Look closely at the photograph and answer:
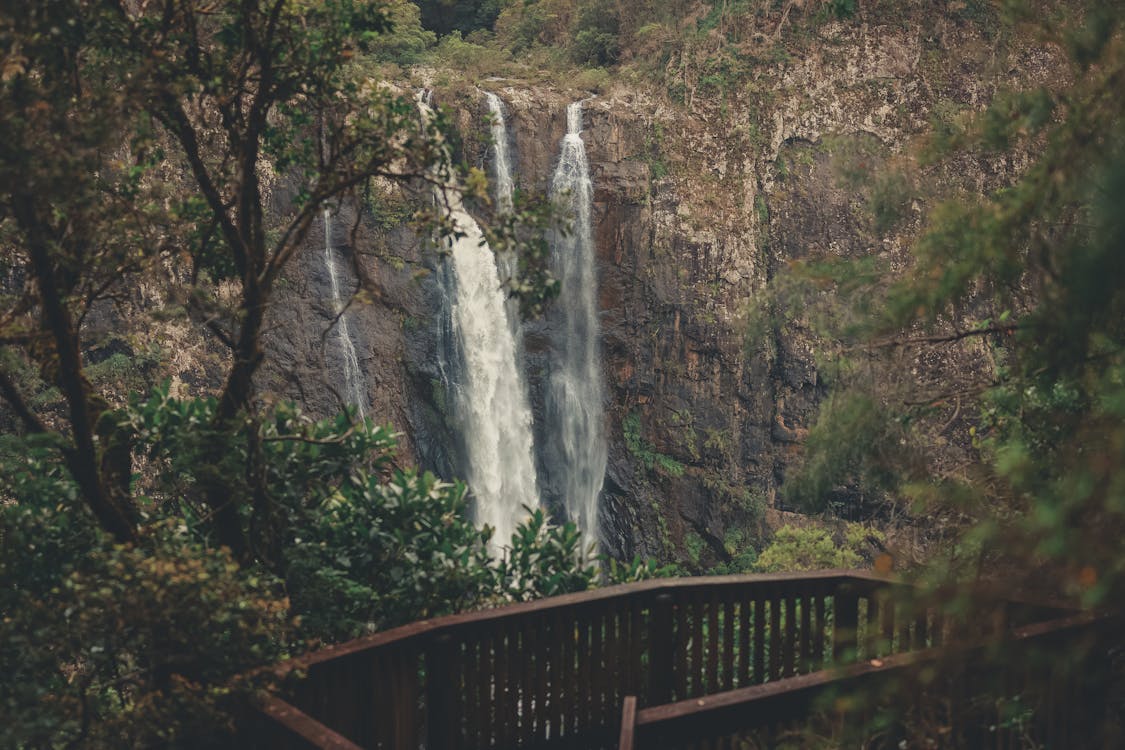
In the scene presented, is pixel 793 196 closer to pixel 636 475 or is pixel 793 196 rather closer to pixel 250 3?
pixel 636 475

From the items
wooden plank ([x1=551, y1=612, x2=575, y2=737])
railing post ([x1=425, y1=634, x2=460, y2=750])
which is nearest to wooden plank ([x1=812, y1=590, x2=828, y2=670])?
wooden plank ([x1=551, y1=612, x2=575, y2=737])

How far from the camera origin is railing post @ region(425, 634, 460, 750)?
3.34 m

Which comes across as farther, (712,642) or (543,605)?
(712,642)

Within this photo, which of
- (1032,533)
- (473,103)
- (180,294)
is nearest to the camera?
(1032,533)

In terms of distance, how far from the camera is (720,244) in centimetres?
2205

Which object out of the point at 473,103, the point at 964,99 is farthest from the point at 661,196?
the point at 964,99

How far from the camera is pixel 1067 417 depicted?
227 cm

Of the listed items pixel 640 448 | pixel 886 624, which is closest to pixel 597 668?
pixel 886 624

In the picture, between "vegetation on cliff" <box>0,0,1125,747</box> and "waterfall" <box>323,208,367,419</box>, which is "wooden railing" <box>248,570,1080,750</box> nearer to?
"vegetation on cliff" <box>0,0,1125,747</box>

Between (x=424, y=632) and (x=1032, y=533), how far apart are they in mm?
2170

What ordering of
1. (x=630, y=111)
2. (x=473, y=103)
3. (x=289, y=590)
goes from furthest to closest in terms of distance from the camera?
(x=630, y=111) < (x=473, y=103) < (x=289, y=590)

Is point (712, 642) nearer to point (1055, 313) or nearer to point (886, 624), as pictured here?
point (886, 624)

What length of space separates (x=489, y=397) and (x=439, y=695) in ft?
57.0

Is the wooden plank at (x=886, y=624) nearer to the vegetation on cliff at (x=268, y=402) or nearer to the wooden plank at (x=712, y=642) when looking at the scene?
the vegetation on cliff at (x=268, y=402)
